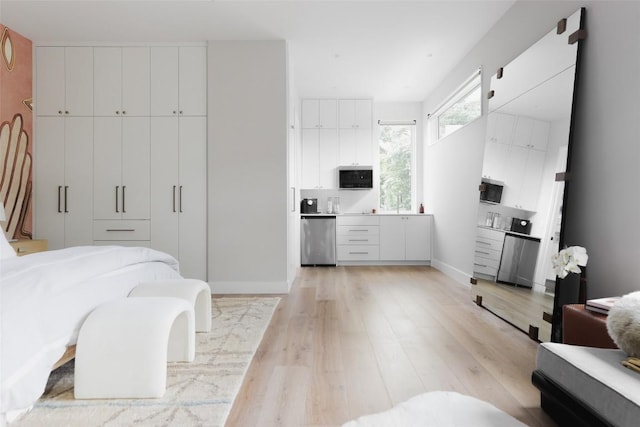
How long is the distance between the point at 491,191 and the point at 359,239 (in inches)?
114

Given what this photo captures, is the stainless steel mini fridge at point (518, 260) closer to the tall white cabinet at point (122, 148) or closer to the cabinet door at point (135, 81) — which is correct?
the tall white cabinet at point (122, 148)

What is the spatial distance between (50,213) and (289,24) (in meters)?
3.29

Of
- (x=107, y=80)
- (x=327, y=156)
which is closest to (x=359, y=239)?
(x=327, y=156)

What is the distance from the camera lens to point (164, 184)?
13.3ft

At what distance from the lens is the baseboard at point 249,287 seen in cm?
401

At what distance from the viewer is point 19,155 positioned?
153 inches

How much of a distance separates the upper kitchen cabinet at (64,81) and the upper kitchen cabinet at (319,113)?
3263 mm

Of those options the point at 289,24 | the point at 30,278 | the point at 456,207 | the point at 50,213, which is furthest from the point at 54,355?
the point at 456,207

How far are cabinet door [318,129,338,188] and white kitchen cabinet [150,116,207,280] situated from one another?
8.82 feet

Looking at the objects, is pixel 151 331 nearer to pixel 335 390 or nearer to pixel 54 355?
pixel 54 355

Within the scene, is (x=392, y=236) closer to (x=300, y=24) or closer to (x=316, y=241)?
(x=316, y=241)

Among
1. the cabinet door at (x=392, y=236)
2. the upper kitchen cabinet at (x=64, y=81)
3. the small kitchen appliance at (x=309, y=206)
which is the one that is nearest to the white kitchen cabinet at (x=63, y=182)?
the upper kitchen cabinet at (x=64, y=81)

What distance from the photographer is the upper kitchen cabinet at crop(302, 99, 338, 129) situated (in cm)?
636

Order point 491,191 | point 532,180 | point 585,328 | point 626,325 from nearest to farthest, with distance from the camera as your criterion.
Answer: point 626,325 < point 585,328 < point 532,180 < point 491,191
